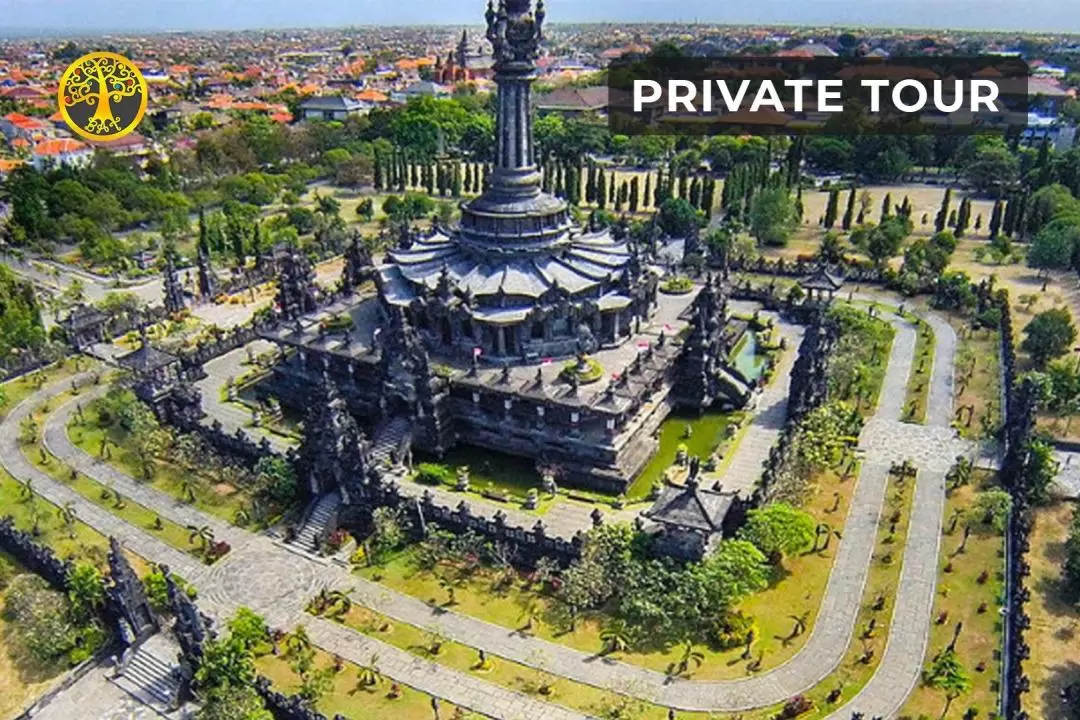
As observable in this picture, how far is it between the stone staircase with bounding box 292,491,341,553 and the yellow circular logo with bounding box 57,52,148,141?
247 feet

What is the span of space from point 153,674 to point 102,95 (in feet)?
300

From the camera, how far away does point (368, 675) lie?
35969 mm

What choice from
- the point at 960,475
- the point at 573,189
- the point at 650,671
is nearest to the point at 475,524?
the point at 650,671

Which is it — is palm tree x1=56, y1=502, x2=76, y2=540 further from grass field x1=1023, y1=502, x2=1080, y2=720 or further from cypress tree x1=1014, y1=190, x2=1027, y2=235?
cypress tree x1=1014, y1=190, x2=1027, y2=235

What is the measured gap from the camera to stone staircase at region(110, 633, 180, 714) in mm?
35750

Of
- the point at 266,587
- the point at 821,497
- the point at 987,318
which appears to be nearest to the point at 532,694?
the point at 266,587

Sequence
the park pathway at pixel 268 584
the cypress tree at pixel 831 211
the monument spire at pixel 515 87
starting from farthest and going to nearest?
1. the cypress tree at pixel 831 211
2. the monument spire at pixel 515 87
3. the park pathway at pixel 268 584

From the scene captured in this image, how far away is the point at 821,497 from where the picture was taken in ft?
156

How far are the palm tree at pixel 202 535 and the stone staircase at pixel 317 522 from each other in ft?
15.7

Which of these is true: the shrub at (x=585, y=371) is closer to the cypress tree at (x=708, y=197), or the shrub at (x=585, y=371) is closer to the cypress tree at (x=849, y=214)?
the cypress tree at (x=708, y=197)

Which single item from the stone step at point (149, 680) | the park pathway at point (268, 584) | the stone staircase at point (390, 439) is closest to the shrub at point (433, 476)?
the stone staircase at point (390, 439)

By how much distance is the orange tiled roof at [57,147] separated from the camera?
461ft

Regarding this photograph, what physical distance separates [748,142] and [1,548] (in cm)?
12191

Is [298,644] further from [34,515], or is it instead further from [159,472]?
[34,515]
